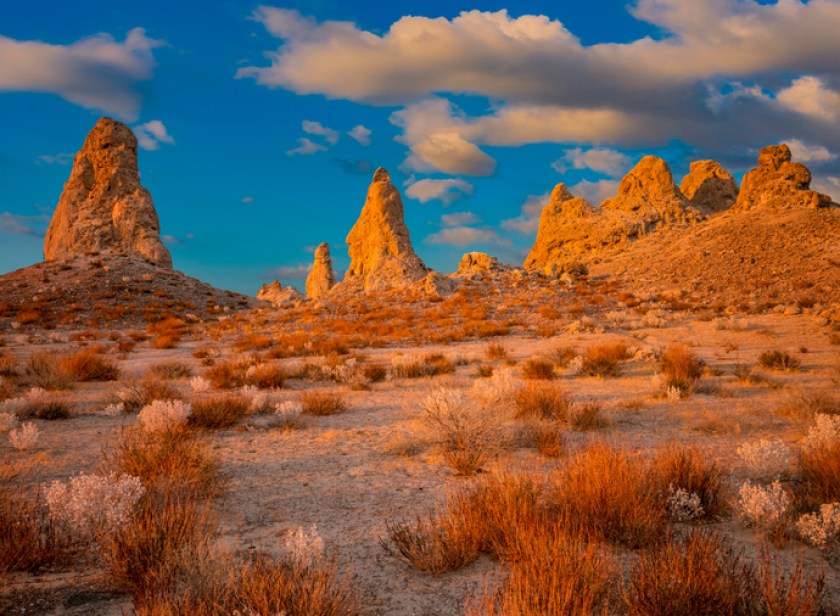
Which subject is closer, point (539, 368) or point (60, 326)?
point (539, 368)

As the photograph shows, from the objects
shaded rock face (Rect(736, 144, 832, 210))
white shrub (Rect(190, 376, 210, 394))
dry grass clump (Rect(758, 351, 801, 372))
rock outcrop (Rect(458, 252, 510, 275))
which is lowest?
white shrub (Rect(190, 376, 210, 394))

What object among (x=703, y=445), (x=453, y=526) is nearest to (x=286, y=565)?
(x=453, y=526)

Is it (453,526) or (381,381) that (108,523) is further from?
(381,381)

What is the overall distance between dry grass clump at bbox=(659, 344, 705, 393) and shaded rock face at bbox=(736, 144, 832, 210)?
3305 centimetres

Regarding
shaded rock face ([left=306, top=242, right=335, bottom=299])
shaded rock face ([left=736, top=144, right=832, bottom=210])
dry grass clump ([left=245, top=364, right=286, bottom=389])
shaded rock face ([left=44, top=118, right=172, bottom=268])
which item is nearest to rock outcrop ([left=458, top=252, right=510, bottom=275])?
shaded rock face ([left=306, top=242, right=335, bottom=299])

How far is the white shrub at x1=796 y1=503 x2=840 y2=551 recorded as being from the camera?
3.66 m

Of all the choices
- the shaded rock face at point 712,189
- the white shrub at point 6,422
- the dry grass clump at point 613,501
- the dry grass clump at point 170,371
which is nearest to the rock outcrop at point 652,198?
the shaded rock face at point 712,189

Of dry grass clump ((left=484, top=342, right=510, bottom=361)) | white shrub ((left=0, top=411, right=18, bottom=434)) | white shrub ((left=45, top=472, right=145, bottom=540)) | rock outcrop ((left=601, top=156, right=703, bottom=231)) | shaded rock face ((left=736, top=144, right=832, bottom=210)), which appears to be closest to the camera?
white shrub ((left=45, top=472, right=145, bottom=540))

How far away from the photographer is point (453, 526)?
12.0 ft

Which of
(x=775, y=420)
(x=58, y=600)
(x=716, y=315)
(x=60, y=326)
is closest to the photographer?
(x=58, y=600)

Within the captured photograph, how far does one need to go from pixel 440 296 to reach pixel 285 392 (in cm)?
2044

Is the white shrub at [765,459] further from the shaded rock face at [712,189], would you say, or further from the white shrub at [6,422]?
the shaded rock face at [712,189]

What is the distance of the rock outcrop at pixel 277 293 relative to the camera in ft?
188

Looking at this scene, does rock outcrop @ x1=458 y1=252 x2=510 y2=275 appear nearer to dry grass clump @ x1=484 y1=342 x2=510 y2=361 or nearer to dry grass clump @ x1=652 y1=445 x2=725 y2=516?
dry grass clump @ x1=484 y1=342 x2=510 y2=361
